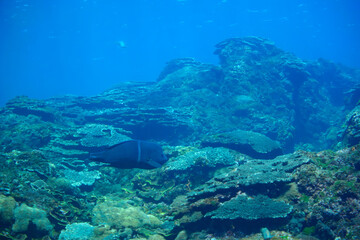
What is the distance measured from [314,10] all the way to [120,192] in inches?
4055

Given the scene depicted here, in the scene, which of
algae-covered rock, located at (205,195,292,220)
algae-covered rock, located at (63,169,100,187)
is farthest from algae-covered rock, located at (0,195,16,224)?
algae-covered rock, located at (205,195,292,220)

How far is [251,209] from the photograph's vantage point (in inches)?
166

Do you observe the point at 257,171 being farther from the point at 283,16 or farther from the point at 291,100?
the point at 283,16

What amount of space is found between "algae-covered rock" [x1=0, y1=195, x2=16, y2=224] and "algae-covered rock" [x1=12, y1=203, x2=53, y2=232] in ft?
0.30

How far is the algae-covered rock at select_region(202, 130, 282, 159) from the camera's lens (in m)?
10.7

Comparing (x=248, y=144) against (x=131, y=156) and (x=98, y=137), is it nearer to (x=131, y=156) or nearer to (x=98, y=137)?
(x=98, y=137)

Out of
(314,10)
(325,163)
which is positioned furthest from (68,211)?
(314,10)

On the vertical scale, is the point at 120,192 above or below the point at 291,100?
below

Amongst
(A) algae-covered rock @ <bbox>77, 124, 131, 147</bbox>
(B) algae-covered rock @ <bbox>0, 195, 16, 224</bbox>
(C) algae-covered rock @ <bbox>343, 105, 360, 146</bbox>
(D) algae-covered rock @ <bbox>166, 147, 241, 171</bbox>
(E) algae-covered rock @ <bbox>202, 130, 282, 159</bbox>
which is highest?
(C) algae-covered rock @ <bbox>343, 105, 360, 146</bbox>

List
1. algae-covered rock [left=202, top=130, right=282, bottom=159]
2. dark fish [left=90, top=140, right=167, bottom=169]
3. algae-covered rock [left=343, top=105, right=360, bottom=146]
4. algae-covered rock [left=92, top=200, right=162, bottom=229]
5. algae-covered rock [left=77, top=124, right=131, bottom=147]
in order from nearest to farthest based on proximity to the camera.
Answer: dark fish [left=90, top=140, right=167, bottom=169] < algae-covered rock [left=92, top=200, right=162, bottom=229] < algae-covered rock [left=343, top=105, right=360, bottom=146] < algae-covered rock [left=77, top=124, right=131, bottom=147] < algae-covered rock [left=202, top=130, right=282, bottom=159]

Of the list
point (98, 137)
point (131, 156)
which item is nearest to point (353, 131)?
point (131, 156)

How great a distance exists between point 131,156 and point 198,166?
17.8 ft

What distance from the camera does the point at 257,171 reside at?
228 inches

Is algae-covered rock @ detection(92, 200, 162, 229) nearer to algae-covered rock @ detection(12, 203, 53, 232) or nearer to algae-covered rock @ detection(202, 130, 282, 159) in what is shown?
algae-covered rock @ detection(12, 203, 53, 232)
